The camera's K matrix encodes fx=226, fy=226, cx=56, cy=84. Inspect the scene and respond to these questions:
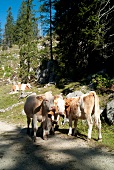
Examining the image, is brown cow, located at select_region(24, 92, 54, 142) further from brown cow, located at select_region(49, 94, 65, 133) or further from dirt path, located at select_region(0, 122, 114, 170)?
dirt path, located at select_region(0, 122, 114, 170)

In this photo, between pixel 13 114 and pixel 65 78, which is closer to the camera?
pixel 13 114

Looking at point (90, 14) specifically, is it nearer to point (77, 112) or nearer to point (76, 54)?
point (76, 54)

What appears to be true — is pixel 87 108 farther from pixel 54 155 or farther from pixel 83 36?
pixel 83 36

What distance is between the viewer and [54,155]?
23.2 ft

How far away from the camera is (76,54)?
22.1m

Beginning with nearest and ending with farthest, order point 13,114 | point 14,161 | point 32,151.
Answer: point 14,161
point 32,151
point 13,114

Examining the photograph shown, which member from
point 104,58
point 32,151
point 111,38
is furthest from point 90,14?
point 32,151

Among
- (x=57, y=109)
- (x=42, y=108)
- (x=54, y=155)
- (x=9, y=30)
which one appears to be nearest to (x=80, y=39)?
(x=57, y=109)

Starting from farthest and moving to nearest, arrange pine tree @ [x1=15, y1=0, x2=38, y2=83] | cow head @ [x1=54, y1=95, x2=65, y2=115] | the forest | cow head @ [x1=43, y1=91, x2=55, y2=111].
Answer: pine tree @ [x1=15, y1=0, x2=38, y2=83]
the forest
cow head @ [x1=54, y1=95, x2=65, y2=115]
cow head @ [x1=43, y1=91, x2=55, y2=111]

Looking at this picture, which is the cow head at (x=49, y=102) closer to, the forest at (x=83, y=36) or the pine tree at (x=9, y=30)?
the forest at (x=83, y=36)

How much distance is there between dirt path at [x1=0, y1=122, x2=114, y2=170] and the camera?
20.3 ft

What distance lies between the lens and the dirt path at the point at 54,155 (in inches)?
244

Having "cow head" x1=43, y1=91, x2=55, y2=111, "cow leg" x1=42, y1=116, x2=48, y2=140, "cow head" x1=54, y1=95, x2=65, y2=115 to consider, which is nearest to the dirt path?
"cow leg" x1=42, y1=116, x2=48, y2=140

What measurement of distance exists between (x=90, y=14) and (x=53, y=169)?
12705 mm
